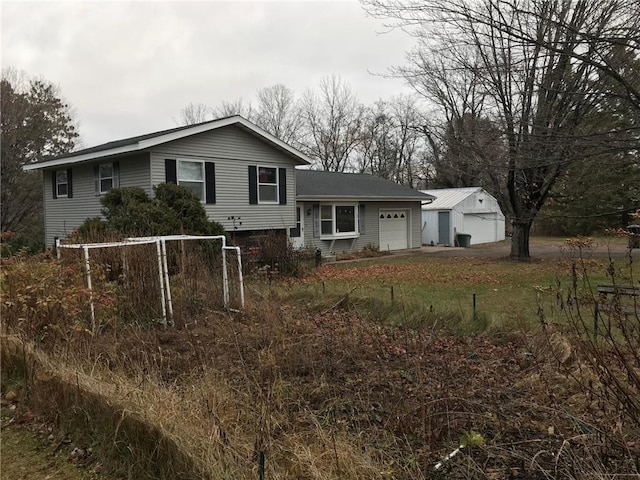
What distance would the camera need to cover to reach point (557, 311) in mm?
7965

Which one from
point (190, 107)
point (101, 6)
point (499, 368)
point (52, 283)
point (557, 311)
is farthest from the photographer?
point (190, 107)

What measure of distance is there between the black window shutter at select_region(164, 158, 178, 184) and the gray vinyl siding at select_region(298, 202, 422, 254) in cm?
589

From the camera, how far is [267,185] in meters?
17.8

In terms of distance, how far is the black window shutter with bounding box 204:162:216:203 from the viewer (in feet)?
51.3

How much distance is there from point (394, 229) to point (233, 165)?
10534 mm

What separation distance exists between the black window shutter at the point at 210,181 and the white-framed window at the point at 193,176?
0.10 m

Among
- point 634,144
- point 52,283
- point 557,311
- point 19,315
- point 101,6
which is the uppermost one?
Answer: point 101,6

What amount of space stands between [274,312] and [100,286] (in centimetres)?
223

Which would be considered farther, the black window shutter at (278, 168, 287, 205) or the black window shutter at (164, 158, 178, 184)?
the black window shutter at (278, 168, 287, 205)

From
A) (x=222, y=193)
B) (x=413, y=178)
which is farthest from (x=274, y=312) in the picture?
(x=413, y=178)

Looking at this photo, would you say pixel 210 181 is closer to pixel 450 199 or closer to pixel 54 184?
pixel 54 184

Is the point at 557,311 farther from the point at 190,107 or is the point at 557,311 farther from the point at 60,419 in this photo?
the point at 190,107

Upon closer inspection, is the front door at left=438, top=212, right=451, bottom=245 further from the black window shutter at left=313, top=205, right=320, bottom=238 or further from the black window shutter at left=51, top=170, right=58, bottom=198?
the black window shutter at left=51, top=170, right=58, bottom=198

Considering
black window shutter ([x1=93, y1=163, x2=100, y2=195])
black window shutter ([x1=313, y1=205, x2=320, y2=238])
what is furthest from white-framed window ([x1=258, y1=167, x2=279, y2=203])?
black window shutter ([x1=93, y1=163, x2=100, y2=195])
